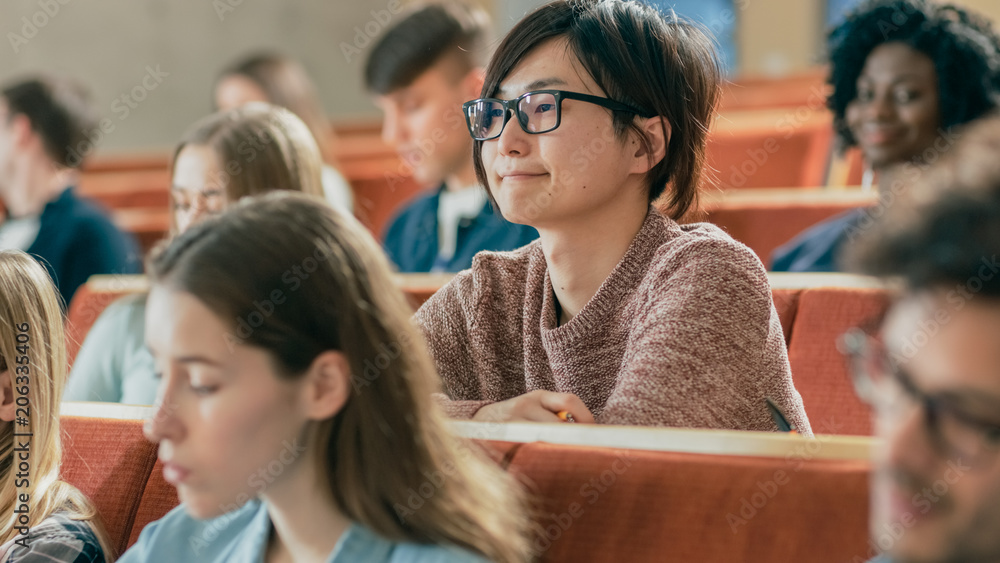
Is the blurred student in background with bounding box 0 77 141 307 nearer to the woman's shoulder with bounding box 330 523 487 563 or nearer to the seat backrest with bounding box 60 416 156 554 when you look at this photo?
the seat backrest with bounding box 60 416 156 554

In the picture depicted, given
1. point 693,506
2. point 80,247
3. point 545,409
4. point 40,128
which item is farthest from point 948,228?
point 40,128

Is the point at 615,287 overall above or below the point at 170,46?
above

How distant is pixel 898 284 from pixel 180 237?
0.68 metres

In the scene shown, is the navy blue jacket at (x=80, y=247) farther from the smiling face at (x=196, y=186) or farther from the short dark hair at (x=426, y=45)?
the smiling face at (x=196, y=186)

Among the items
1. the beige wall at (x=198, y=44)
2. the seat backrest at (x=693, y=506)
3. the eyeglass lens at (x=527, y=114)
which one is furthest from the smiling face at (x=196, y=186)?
the beige wall at (x=198, y=44)

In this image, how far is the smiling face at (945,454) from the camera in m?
0.60

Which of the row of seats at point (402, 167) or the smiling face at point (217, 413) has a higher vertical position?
the smiling face at point (217, 413)

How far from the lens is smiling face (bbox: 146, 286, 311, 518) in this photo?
0.93 m

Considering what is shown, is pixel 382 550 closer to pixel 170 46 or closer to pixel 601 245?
pixel 601 245

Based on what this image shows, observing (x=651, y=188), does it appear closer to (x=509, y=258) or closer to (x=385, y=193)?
(x=509, y=258)

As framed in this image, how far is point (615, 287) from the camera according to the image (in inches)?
53.3

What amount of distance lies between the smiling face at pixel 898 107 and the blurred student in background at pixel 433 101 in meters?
1.04

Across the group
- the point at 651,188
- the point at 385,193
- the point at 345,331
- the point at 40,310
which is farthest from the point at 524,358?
the point at 385,193

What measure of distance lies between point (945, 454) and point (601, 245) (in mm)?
816
